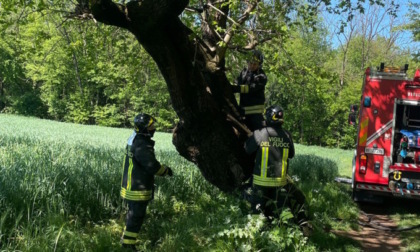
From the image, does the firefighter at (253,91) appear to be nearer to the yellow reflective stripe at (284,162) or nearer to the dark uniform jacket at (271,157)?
the dark uniform jacket at (271,157)

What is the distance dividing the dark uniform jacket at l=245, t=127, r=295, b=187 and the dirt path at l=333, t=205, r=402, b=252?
2.03 metres

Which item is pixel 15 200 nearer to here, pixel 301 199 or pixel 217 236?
pixel 217 236

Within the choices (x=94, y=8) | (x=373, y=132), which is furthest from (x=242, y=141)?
(x=373, y=132)

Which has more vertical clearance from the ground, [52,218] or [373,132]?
[373,132]

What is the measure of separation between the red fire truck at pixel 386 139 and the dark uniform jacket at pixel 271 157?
13.1ft

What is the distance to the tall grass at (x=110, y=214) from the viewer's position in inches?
149

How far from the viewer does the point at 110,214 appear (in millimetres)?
5426

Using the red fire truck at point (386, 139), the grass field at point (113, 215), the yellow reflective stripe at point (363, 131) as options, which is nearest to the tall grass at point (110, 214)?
the grass field at point (113, 215)

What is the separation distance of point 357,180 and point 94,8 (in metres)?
6.73

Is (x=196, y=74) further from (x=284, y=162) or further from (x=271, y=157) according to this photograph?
(x=284, y=162)

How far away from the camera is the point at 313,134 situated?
123ft

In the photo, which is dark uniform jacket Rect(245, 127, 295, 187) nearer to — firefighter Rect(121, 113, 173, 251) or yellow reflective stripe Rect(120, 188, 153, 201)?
firefighter Rect(121, 113, 173, 251)

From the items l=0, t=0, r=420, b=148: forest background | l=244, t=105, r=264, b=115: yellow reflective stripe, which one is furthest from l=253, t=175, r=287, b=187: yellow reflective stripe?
l=0, t=0, r=420, b=148: forest background

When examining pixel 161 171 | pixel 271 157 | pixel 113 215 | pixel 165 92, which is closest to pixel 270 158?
pixel 271 157
